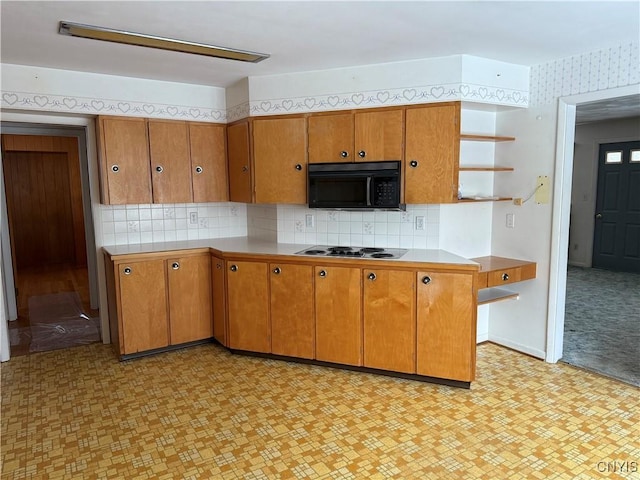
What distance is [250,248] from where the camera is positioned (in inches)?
147

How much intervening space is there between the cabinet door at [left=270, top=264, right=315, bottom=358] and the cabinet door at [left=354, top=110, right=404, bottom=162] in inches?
39.8

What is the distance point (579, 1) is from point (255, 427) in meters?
2.92

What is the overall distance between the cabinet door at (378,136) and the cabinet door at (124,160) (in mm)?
1874

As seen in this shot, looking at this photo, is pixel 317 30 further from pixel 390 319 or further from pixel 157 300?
pixel 157 300

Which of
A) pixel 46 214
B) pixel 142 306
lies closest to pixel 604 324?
pixel 142 306

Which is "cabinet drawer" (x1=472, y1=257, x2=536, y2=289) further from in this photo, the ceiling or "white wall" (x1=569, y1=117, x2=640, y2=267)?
"white wall" (x1=569, y1=117, x2=640, y2=267)

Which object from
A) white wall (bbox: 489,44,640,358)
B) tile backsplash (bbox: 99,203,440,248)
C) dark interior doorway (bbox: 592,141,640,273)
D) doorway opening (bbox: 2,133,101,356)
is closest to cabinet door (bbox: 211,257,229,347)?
tile backsplash (bbox: 99,203,440,248)

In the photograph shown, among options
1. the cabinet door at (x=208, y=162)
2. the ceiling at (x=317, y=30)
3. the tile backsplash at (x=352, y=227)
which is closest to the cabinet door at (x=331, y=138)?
the ceiling at (x=317, y=30)

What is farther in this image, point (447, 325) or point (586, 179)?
point (586, 179)

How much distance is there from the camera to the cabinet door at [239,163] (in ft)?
12.5

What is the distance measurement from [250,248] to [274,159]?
31.3 inches

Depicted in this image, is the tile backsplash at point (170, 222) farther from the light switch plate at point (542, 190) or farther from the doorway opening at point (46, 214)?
the light switch plate at point (542, 190)

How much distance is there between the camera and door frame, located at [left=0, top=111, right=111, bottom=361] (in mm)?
3598

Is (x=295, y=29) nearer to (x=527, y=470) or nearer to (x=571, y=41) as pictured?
(x=571, y=41)
